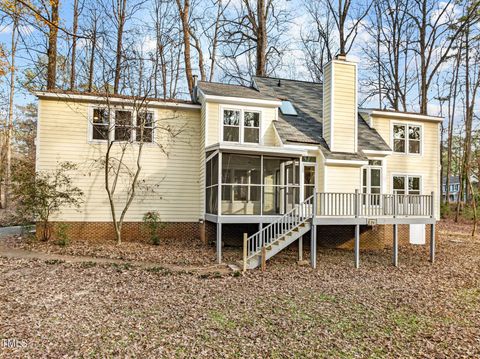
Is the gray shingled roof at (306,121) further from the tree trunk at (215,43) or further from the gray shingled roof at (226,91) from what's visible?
the tree trunk at (215,43)

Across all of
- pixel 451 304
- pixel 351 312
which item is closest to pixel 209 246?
pixel 351 312

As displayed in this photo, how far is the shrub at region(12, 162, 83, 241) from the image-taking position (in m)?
12.2

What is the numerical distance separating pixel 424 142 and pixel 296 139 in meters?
7.23

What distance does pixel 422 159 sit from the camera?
16.3 metres

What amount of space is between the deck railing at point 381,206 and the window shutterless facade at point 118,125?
7441mm

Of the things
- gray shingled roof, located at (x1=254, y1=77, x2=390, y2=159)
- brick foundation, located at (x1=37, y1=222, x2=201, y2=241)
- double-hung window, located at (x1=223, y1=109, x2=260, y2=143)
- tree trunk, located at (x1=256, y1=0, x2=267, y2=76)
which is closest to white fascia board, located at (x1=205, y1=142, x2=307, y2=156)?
gray shingled roof, located at (x1=254, y1=77, x2=390, y2=159)

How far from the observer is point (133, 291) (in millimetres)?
7703

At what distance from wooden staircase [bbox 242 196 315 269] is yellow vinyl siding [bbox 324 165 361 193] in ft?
6.04

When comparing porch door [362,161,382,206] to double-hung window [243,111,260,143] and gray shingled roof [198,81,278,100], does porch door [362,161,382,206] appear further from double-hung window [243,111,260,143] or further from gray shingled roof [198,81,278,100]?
gray shingled roof [198,81,278,100]

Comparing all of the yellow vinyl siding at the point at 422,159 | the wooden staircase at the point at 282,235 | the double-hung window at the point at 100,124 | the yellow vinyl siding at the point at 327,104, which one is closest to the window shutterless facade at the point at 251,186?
the wooden staircase at the point at 282,235

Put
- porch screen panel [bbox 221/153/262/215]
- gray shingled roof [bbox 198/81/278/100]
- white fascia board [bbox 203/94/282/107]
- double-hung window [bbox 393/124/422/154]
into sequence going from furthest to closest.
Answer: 1. double-hung window [bbox 393/124/422/154]
2. gray shingled roof [bbox 198/81/278/100]
3. white fascia board [bbox 203/94/282/107]
4. porch screen panel [bbox 221/153/262/215]

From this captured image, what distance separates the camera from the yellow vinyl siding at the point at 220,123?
13453 millimetres

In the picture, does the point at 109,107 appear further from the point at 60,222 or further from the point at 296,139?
the point at 296,139

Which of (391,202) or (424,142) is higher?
(424,142)
